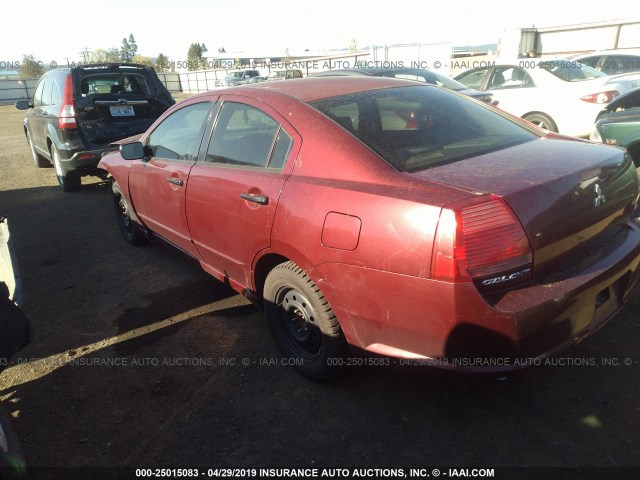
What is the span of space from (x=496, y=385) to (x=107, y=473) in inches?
79.2

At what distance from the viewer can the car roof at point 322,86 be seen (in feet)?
9.22

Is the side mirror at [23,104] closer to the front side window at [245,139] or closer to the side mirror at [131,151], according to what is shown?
the side mirror at [131,151]

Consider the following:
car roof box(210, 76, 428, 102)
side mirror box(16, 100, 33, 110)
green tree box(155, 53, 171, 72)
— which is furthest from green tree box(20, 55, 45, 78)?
car roof box(210, 76, 428, 102)

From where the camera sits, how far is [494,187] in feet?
6.33

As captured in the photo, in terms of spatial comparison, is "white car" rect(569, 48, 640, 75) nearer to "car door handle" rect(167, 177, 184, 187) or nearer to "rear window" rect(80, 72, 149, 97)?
"rear window" rect(80, 72, 149, 97)

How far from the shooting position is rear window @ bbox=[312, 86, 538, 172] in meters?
2.37

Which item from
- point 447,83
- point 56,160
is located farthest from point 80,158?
point 447,83

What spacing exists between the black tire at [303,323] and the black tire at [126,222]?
2378 millimetres

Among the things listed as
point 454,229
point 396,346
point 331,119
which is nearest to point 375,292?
point 396,346

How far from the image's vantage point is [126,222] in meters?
5.02

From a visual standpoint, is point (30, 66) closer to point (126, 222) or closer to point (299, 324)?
point (126, 222)

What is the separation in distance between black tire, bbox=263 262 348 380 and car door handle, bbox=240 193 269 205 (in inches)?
14.4

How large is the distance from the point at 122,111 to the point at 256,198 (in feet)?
17.5

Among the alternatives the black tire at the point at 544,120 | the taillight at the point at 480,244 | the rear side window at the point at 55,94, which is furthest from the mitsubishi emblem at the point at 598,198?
the rear side window at the point at 55,94
